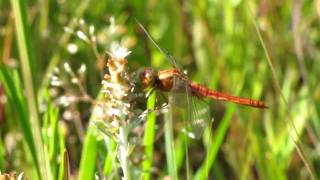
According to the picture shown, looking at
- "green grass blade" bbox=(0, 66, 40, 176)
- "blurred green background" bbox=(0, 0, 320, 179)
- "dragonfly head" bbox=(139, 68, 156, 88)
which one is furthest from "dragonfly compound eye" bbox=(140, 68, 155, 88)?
"blurred green background" bbox=(0, 0, 320, 179)

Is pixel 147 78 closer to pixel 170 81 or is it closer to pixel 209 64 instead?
pixel 170 81

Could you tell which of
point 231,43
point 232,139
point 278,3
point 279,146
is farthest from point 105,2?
point 279,146

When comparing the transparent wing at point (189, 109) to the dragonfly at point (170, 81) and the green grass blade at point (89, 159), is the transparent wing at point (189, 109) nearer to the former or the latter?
the dragonfly at point (170, 81)

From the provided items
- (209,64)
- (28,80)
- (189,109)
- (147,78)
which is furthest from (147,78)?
(209,64)

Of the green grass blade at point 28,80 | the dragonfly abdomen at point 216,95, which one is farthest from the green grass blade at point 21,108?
the dragonfly abdomen at point 216,95

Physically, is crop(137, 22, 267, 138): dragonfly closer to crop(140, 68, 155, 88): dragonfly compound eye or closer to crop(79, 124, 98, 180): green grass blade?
crop(140, 68, 155, 88): dragonfly compound eye
